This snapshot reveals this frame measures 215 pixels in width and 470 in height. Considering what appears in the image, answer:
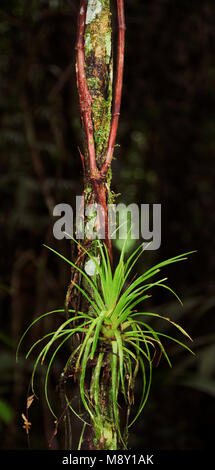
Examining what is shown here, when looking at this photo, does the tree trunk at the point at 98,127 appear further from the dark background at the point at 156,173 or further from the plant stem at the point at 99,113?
the dark background at the point at 156,173

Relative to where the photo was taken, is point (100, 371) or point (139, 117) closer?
point (100, 371)

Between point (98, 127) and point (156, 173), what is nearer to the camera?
point (98, 127)

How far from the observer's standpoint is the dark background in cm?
180

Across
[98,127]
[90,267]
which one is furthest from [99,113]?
[90,267]

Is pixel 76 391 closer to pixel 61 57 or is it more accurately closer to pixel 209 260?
pixel 61 57

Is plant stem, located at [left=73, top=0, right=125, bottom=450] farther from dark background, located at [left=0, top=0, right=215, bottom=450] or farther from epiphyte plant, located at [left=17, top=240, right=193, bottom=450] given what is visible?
dark background, located at [left=0, top=0, right=215, bottom=450]

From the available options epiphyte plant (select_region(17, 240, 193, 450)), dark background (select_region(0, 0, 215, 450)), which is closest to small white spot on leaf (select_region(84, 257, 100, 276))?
epiphyte plant (select_region(17, 240, 193, 450))

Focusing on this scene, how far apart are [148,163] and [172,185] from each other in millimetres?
166

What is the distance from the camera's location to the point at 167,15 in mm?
1923

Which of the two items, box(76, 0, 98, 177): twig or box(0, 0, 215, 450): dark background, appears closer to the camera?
box(76, 0, 98, 177): twig

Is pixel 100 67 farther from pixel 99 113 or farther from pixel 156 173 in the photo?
pixel 156 173

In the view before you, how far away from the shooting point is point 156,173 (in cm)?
218

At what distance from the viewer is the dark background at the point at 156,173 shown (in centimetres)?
180

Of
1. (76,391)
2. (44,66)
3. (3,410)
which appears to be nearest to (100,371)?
(76,391)
